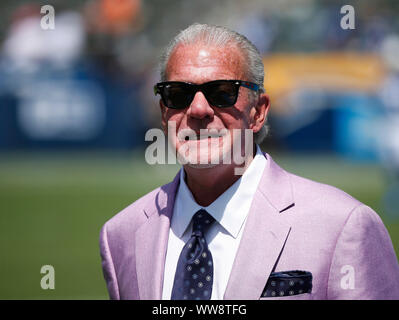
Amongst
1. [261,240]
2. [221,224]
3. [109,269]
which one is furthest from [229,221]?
[109,269]

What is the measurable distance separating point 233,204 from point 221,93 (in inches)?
17.5

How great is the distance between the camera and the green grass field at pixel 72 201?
8.06 metres

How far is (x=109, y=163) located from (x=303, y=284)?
44.1 ft

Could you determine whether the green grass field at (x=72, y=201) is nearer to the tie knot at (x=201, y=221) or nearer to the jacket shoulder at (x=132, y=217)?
the jacket shoulder at (x=132, y=217)

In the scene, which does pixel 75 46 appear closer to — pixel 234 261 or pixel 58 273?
pixel 58 273

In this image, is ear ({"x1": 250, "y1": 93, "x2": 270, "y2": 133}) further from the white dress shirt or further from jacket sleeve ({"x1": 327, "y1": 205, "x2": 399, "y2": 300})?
jacket sleeve ({"x1": 327, "y1": 205, "x2": 399, "y2": 300})

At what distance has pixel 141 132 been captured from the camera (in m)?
16.2

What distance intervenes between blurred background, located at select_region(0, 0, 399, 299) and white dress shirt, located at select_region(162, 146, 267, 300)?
7809 millimetres

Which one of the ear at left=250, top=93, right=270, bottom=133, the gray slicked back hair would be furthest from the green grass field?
the gray slicked back hair

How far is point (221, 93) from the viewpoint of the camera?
2.78 m

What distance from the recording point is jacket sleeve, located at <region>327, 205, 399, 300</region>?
2.56m

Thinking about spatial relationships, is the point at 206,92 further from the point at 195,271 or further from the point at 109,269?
the point at 109,269

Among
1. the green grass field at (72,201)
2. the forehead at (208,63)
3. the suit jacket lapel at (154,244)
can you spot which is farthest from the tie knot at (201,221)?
the green grass field at (72,201)

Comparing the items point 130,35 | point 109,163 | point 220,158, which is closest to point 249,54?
point 220,158
